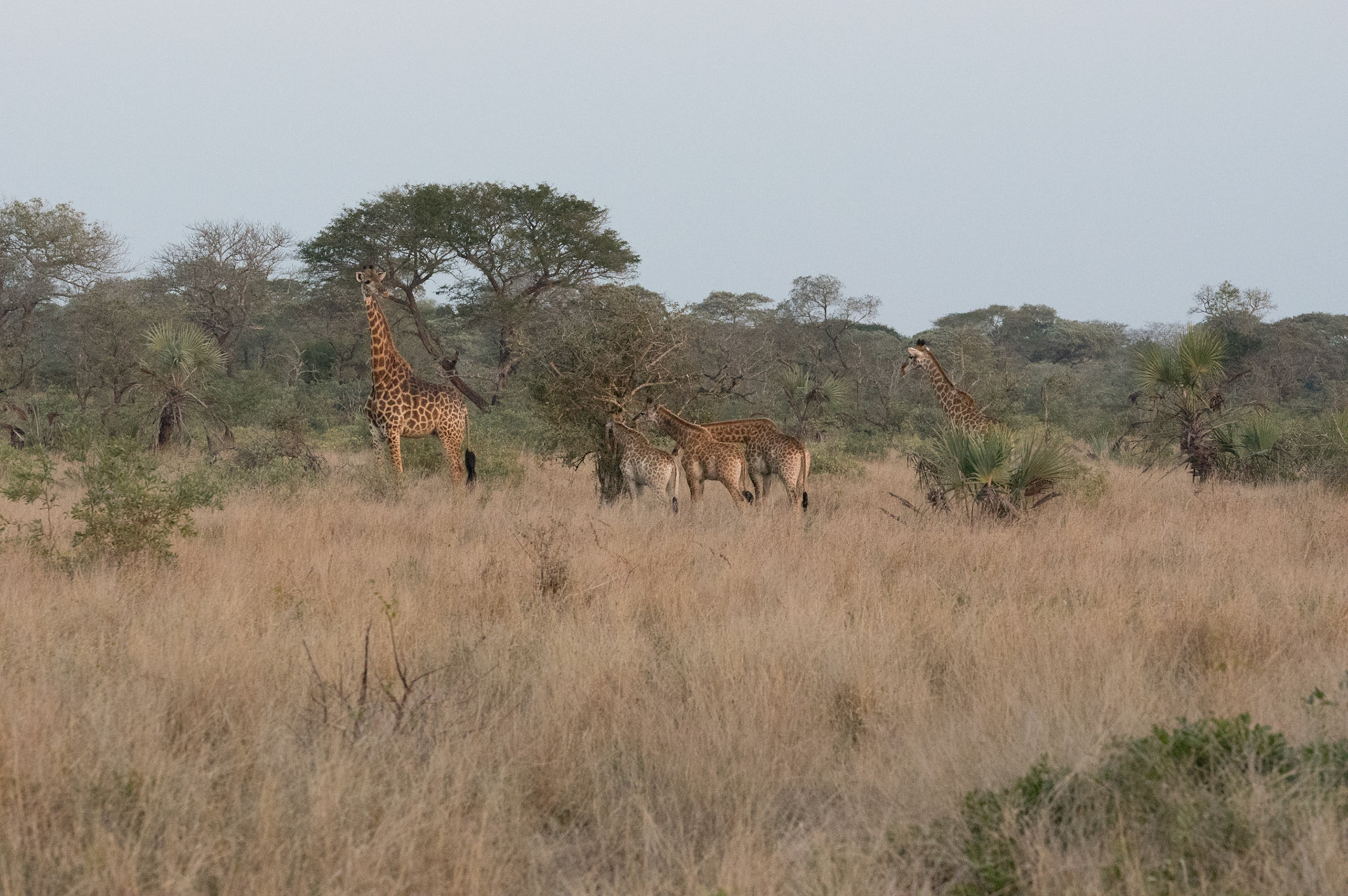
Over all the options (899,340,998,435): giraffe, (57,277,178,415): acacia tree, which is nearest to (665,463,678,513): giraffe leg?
(899,340,998,435): giraffe

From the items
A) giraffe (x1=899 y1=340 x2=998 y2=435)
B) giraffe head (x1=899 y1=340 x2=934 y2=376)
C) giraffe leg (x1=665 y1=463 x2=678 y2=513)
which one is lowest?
giraffe leg (x1=665 y1=463 x2=678 y2=513)

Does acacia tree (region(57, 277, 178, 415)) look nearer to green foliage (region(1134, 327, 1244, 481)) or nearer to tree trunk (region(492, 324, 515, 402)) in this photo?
tree trunk (region(492, 324, 515, 402))

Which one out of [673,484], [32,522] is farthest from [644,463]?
[32,522]

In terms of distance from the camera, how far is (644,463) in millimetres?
10102

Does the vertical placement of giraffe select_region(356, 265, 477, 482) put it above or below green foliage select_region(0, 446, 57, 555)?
above

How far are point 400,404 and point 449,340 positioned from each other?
27.5m

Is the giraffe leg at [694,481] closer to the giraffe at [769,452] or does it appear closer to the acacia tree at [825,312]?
the giraffe at [769,452]

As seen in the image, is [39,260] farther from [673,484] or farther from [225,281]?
[673,484]

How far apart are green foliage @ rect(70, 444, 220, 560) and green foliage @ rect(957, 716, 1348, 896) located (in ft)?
18.8

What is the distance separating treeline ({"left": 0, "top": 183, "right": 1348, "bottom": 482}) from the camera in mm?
20453

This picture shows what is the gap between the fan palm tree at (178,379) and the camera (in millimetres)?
15336

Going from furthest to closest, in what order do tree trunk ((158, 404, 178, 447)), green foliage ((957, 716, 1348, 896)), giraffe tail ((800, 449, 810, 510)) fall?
tree trunk ((158, 404, 178, 447))
giraffe tail ((800, 449, 810, 510))
green foliage ((957, 716, 1348, 896))

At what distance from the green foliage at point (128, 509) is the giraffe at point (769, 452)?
4.77 metres

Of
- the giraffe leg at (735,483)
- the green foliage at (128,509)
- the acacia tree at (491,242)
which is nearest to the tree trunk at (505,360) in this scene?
the acacia tree at (491,242)
